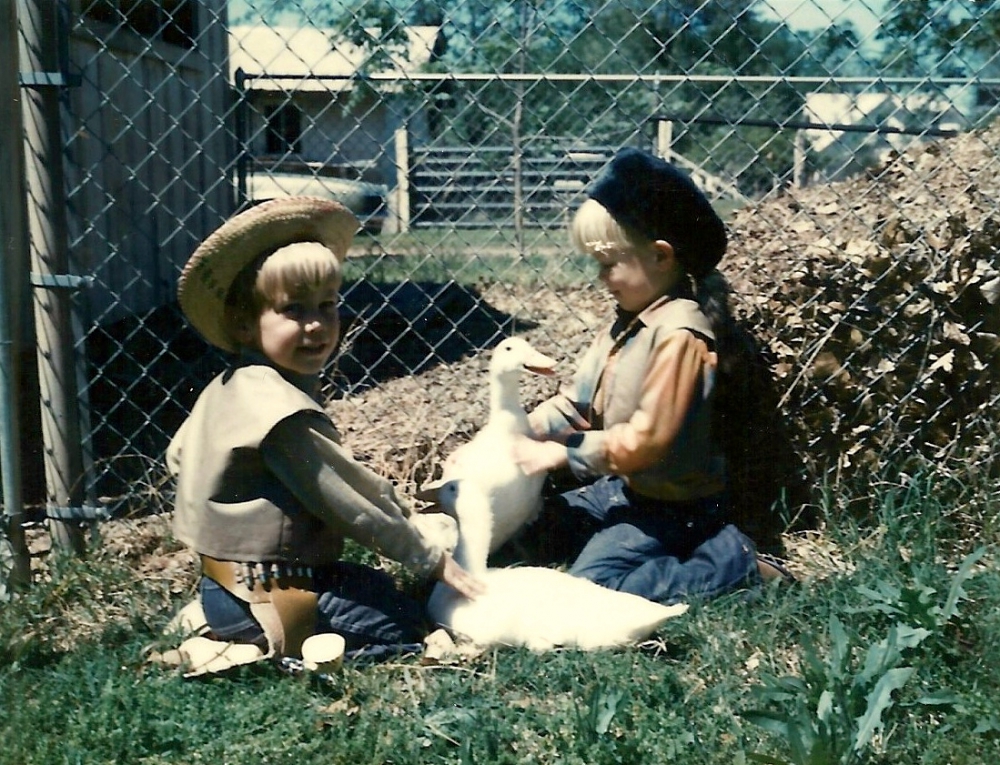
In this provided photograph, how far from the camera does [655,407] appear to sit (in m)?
3.10

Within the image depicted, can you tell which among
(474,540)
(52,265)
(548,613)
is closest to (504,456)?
(474,540)

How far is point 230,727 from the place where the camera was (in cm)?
250

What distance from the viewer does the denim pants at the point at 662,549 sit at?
3.17 metres

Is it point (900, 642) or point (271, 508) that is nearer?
point (900, 642)

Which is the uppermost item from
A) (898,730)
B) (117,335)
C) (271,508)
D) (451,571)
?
(117,335)

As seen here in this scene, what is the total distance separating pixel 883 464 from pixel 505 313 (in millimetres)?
4408

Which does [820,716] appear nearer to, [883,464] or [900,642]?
[900,642]

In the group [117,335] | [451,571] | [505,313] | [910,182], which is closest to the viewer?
[451,571]

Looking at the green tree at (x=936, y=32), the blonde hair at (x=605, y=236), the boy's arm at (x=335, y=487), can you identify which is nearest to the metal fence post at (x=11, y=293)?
the boy's arm at (x=335, y=487)

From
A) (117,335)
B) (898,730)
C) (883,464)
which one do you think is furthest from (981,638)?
(117,335)

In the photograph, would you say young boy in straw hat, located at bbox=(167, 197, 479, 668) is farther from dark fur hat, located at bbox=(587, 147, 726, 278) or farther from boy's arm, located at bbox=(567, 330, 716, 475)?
dark fur hat, located at bbox=(587, 147, 726, 278)

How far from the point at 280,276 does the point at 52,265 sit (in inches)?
34.3

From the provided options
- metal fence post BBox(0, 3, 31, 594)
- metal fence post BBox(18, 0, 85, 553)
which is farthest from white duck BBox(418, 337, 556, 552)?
metal fence post BBox(0, 3, 31, 594)

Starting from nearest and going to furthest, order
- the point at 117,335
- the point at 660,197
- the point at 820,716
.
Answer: the point at 820,716 → the point at 660,197 → the point at 117,335
